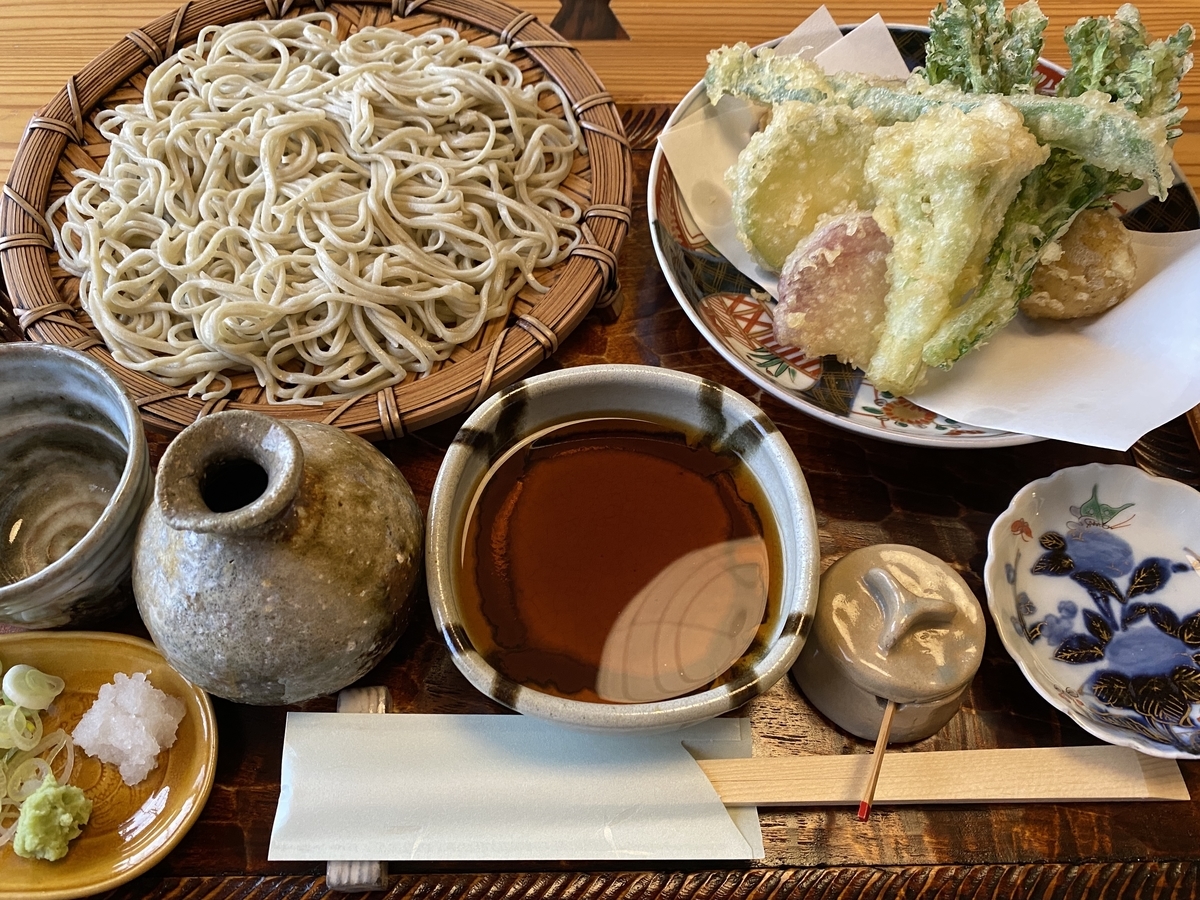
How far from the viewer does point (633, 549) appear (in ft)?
4.40

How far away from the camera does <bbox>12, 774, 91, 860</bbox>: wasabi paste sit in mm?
1142

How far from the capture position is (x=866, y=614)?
1.26 meters

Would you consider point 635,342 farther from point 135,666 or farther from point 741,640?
point 135,666

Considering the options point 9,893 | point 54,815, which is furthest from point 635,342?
point 9,893

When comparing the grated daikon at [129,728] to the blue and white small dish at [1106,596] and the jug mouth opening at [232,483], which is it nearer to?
the jug mouth opening at [232,483]

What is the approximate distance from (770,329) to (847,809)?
0.99m

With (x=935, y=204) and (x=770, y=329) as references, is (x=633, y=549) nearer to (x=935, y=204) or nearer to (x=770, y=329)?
(x=770, y=329)

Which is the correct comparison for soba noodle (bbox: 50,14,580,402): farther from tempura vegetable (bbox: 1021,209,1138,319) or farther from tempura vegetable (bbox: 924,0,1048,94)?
tempura vegetable (bbox: 1021,209,1138,319)

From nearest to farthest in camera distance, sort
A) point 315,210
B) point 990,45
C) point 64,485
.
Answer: point 64,485 < point 990,45 < point 315,210

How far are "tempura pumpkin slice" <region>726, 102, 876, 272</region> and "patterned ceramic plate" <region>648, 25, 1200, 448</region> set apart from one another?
0.14 metres

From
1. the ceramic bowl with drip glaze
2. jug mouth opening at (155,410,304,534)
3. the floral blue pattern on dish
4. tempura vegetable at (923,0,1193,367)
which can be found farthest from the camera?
tempura vegetable at (923,0,1193,367)

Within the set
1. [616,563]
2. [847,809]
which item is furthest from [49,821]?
[847,809]

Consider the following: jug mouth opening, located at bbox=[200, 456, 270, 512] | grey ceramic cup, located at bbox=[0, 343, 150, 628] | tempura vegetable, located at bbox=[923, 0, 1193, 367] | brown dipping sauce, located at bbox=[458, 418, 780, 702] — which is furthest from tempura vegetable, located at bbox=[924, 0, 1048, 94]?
grey ceramic cup, located at bbox=[0, 343, 150, 628]

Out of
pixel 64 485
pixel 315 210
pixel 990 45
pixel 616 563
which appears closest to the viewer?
pixel 616 563
